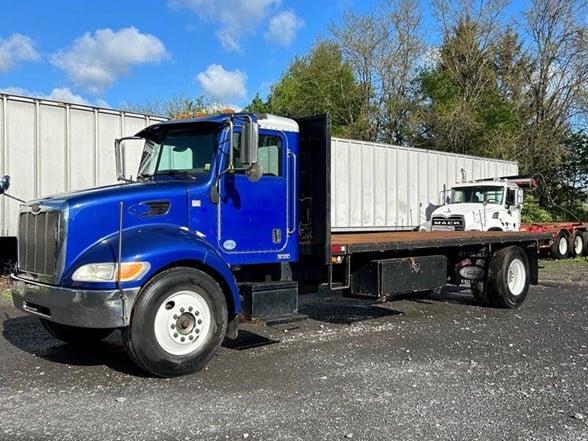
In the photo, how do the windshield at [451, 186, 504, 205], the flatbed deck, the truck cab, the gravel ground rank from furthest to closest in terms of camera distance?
1. the windshield at [451, 186, 504, 205]
2. the flatbed deck
3. the truck cab
4. the gravel ground

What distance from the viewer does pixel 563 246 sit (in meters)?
21.4

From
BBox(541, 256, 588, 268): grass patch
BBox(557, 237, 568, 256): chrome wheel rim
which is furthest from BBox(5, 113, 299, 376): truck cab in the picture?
BBox(557, 237, 568, 256): chrome wheel rim

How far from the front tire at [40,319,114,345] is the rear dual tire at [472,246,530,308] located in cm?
612

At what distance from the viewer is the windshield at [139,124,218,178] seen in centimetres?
652

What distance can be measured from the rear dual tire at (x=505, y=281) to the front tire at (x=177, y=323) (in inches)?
218

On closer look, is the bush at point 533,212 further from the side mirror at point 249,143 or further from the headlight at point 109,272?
the headlight at point 109,272

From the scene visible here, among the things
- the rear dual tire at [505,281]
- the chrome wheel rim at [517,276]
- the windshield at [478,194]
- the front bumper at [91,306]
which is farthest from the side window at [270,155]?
→ the windshield at [478,194]

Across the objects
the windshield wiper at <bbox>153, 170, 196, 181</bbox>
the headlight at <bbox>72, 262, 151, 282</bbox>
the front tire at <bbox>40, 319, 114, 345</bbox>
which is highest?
the windshield wiper at <bbox>153, 170, 196, 181</bbox>

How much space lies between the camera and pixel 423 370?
19.7 ft

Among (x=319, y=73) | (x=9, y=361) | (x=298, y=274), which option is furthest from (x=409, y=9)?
(x=9, y=361)

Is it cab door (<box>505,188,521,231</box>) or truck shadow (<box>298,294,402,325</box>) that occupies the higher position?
cab door (<box>505,188,521,231</box>)

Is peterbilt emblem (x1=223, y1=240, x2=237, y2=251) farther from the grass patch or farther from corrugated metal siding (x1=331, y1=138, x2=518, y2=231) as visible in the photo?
the grass patch

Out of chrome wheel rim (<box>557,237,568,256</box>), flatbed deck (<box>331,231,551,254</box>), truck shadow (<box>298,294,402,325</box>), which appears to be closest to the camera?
flatbed deck (<box>331,231,551,254</box>)

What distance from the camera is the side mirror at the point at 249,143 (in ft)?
19.9
